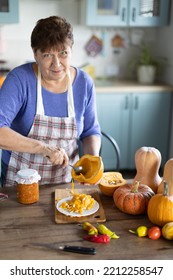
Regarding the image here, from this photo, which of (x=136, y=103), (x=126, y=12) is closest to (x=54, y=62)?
(x=136, y=103)

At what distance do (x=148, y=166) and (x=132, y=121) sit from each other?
84.0 inches

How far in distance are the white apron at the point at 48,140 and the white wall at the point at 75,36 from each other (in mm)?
2080

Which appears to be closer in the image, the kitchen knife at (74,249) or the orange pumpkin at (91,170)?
the kitchen knife at (74,249)

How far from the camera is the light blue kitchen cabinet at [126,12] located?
11.6 feet

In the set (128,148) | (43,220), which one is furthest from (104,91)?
(43,220)

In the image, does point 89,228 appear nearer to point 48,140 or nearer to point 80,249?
point 80,249

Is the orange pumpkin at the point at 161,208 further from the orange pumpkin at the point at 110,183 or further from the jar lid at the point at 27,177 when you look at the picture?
the jar lid at the point at 27,177

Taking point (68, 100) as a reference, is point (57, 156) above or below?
below

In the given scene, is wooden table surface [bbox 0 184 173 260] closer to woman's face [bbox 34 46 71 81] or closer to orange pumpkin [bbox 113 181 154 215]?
orange pumpkin [bbox 113 181 154 215]

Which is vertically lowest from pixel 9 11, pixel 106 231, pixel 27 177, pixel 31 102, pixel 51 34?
pixel 106 231

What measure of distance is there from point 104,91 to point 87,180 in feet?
6.83

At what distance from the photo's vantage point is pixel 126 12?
3580 millimetres

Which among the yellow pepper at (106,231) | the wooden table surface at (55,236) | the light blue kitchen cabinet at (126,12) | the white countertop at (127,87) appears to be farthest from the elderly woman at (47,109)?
the light blue kitchen cabinet at (126,12)

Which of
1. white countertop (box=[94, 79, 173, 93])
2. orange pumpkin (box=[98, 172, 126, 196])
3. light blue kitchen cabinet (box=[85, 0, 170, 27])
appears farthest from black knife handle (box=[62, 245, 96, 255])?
light blue kitchen cabinet (box=[85, 0, 170, 27])
